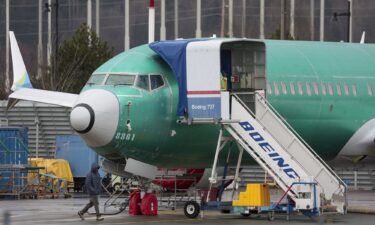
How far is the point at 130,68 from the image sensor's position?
30031 mm

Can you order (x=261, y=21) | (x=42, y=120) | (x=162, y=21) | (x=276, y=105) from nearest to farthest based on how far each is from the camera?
(x=276, y=105)
(x=42, y=120)
(x=261, y=21)
(x=162, y=21)

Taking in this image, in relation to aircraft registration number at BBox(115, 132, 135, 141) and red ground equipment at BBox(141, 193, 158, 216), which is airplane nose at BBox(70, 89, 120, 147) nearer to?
aircraft registration number at BBox(115, 132, 135, 141)

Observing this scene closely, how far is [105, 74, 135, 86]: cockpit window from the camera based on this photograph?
29672 millimetres

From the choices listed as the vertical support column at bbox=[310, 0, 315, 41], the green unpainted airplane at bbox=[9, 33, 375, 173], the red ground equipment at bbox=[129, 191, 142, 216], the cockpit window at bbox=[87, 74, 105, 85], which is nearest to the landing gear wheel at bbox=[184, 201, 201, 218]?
the green unpainted airplane at bbox=[9, 33, 375, 173]

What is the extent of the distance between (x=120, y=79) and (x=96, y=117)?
5.43ft

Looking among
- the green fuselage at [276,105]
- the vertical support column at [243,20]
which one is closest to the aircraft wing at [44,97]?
the green fuselage at [276,105]

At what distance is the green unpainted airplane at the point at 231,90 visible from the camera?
2909 centimetres

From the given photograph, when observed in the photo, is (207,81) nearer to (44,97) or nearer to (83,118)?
(83,118)

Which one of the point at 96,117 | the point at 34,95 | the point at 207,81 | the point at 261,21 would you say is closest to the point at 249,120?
the point at 207,81

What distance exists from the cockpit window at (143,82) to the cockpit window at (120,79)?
152 millimetres

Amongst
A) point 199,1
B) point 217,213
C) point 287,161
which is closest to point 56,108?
point 217,213

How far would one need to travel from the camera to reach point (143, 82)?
2969cm

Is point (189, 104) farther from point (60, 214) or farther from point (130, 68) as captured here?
point (60, 214)

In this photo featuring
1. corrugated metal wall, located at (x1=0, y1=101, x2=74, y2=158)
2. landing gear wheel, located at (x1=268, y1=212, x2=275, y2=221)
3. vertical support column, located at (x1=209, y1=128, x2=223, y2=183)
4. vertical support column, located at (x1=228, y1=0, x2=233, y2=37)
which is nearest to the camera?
vertical support column, located at (x1=209, y1=128, x2=223, y2=183)
